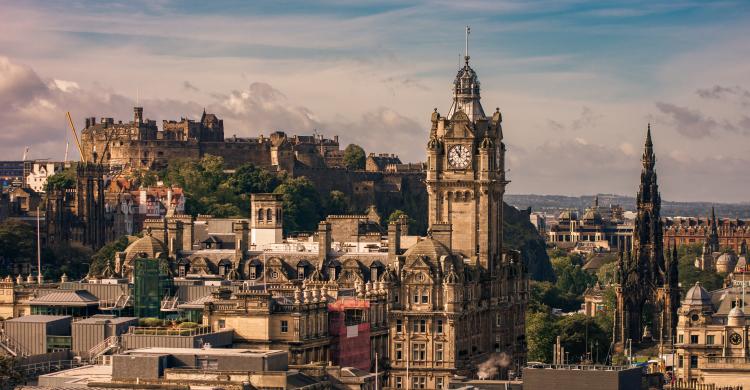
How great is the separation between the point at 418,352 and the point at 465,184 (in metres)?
16.3

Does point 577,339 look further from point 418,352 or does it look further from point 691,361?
point 418,352

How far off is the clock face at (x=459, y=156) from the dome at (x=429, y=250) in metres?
12.0

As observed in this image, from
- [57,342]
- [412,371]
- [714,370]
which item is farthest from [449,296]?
[57,342]

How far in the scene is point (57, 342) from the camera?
432ft

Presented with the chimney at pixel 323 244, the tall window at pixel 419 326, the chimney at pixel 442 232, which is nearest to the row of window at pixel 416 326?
the tall window at pixel 419 326

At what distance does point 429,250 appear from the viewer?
148000 millimetres

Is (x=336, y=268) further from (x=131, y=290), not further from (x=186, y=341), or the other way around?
(x=186, y=341)

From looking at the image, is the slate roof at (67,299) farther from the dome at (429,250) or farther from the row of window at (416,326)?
the dome at (429,250)

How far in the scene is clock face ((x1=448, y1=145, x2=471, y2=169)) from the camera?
160 m

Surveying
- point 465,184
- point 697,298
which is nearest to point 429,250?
point 465,184

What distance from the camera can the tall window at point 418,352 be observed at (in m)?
148

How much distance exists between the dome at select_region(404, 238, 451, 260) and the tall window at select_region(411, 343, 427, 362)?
5561 mm

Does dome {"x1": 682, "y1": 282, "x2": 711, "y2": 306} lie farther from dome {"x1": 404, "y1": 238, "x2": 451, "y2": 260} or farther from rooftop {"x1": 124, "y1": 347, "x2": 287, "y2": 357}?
rooftop {"x1": 124, "y1": 347, "x2": 287, "y2": 357}

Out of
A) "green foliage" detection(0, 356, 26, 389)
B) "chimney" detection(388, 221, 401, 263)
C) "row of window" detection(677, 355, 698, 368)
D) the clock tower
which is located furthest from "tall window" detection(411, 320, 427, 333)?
"green foliage" detection(0, 356, 26, 389)
